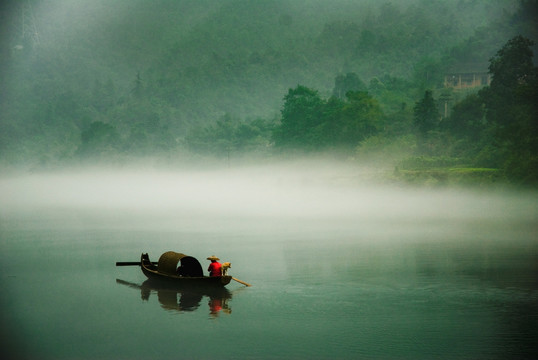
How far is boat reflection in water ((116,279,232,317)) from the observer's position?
623 inches

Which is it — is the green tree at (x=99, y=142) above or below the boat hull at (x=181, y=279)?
above

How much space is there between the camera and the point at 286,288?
701 inches

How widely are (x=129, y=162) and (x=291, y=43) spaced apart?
153 ft

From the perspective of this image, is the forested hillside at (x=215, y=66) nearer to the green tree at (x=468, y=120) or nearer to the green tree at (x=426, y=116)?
the green tree at (x=426, y=116)

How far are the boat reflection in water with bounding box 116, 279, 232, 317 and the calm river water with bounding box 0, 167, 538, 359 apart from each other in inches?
2.6

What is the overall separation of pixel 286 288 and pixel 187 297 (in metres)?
2.39

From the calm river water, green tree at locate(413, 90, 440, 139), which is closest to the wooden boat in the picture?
the calm river water

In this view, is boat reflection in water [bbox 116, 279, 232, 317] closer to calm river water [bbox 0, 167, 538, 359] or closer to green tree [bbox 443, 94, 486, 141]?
calm river water [bbox 0, 167, 538, 359]

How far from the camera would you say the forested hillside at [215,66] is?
85.7m

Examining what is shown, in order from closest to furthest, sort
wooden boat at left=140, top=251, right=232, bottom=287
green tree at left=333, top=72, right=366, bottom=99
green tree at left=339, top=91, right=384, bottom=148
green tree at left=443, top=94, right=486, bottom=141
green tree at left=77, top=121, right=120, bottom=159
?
wooden boat at left=140, top=251, right=232, bottom=287 → green tree at left=443, top=94, right=486, bottom=141 → green tree at left=339, top=91, right=384, bottom=148 → green tree at left=333, top=72, right=366, bottom=99 → green tree at left=77, top=121, right=120, bottom=159

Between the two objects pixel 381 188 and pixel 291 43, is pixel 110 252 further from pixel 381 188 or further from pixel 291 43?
pixel 291 43

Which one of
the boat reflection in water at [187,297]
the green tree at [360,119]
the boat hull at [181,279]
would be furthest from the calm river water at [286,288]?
the green tree at [360,119]

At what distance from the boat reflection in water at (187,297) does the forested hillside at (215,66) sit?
164 feet

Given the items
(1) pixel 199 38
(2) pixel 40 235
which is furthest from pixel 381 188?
(1) pixel 199 38
